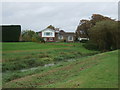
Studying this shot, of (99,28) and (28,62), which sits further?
(99,28)

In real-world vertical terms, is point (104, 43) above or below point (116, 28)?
below

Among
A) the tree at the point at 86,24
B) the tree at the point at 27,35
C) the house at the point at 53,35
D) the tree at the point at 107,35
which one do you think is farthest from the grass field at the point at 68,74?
the house at the point at 53,35

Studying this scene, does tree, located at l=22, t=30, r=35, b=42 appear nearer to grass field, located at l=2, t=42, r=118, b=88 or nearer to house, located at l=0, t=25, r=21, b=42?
house, located at l=0, t=25, r=21, b=42

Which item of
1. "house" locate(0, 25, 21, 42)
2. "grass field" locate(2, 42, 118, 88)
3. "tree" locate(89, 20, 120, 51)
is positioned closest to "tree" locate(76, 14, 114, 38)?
"tree" locate(89, 20, 120, 51)

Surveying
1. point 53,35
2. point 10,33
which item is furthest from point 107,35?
point 53,35

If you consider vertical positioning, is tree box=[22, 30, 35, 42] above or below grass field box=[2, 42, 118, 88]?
above

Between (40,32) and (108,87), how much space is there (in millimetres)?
71618

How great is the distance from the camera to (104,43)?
3994 centimetres

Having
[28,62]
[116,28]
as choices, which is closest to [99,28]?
[116,28]

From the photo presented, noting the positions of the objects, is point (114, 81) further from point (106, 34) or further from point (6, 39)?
point (6, 39)

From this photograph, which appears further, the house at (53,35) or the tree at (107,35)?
the house at (53,35)

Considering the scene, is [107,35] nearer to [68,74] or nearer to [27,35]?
[68,74]

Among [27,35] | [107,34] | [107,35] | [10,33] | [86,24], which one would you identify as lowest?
[107,35]

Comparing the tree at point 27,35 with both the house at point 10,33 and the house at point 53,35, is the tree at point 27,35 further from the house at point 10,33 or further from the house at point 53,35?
the house at point 53,35
